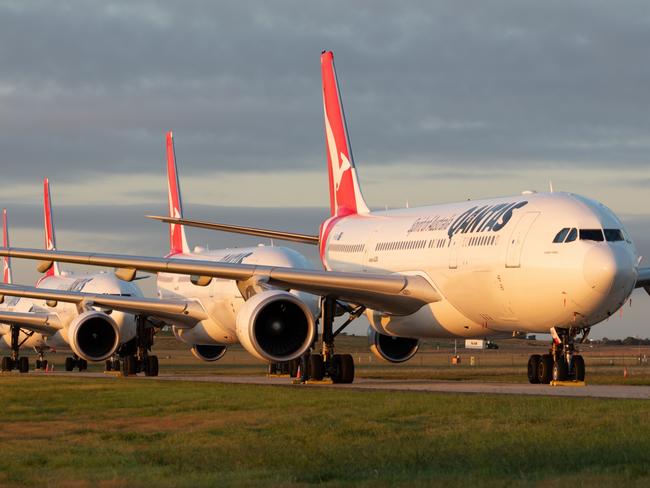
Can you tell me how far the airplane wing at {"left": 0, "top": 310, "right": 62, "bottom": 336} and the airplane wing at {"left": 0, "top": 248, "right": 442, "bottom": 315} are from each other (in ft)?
74.3

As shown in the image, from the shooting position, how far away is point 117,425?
57.7 feet

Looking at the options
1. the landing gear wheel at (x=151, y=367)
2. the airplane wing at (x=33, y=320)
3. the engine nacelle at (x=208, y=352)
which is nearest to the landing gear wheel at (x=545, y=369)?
the landing gear wheel at (x=151, y=367)

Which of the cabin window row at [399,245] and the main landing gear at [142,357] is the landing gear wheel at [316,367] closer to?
the cabin window row at [399,245]

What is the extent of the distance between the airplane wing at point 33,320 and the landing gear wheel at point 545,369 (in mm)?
29044

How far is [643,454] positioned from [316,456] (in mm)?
3270

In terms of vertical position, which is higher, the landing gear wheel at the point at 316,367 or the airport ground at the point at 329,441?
the landing gear wheel at the point at 316,367

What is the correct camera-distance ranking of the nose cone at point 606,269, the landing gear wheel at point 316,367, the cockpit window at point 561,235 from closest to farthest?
1. the nose cone at point 606,269
2. the cockpit window at point 561,235
3. the landing gear wheel at point 316,367

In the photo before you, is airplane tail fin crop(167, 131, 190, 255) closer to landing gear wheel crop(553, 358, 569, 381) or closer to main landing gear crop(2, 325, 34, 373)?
main landing gear crop(2, 325, 34, 373)

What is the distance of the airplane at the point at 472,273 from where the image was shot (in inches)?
968

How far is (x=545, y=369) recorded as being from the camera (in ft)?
88.6

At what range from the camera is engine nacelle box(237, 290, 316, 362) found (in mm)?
26281

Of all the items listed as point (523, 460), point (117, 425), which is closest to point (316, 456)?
point (523, 460)

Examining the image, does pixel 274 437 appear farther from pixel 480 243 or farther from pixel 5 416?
pixel 480 243

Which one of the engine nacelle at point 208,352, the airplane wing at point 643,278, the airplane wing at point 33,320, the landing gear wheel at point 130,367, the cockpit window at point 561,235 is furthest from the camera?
the airplane wing at point 33,320
